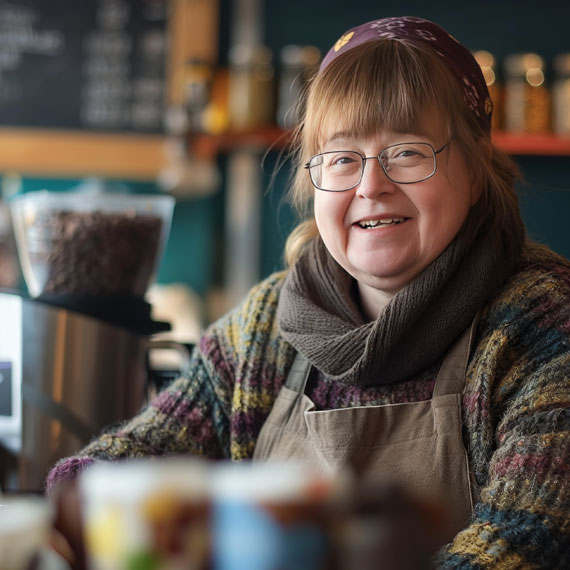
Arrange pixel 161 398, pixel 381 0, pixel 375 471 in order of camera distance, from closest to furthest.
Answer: pixel 375 471
pixel 161 398
pixel 381 0

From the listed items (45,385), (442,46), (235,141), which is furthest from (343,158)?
(235,141)

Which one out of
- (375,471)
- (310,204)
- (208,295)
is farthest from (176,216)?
(375,471)

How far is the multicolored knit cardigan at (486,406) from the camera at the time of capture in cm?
86

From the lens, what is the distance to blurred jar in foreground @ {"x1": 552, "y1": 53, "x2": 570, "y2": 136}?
2891 millimetres

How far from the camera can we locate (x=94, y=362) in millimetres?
1305

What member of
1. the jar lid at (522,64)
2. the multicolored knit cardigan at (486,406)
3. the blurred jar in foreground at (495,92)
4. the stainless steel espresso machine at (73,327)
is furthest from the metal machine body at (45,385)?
the jar lid at (522,64)

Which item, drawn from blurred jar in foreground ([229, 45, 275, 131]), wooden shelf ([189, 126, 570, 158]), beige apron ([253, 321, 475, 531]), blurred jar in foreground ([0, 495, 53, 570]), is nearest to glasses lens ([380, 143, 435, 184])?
beige apron ([253, 321, 475, 531])

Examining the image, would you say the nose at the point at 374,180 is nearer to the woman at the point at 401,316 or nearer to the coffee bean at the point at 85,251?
the woman at the point at 401,316

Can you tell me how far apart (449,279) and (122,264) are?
55cm

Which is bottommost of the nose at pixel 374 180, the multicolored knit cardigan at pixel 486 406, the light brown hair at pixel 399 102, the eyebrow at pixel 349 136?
the multicolored knit cardigan at pixel 486 406

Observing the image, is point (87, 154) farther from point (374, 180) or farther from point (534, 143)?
point (374, 180)

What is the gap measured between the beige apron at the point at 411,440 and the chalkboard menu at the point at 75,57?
234cm

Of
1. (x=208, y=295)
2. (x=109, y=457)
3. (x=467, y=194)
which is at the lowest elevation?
(x=208, y=295)

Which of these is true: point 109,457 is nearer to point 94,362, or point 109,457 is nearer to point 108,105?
point 94,362
